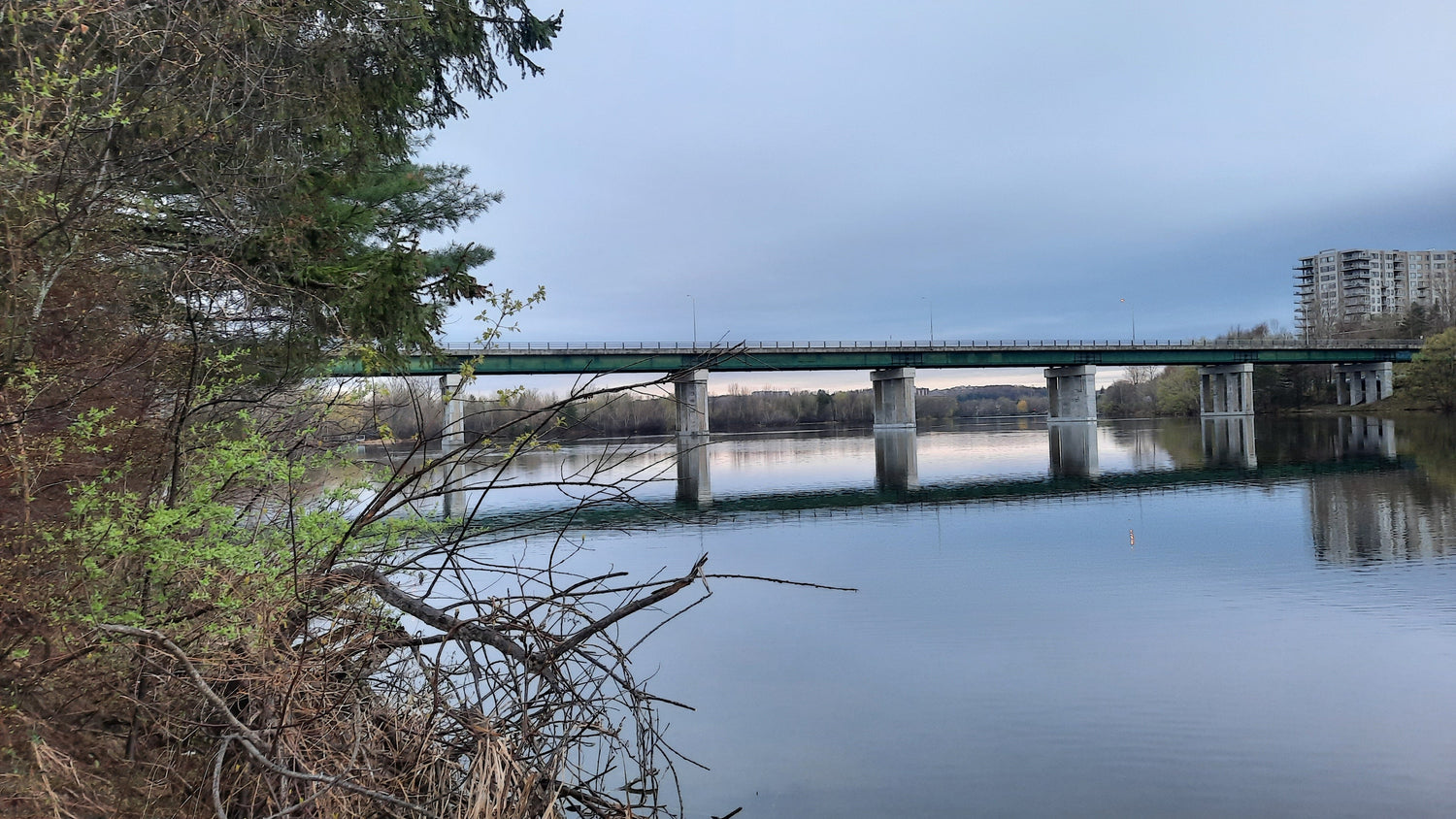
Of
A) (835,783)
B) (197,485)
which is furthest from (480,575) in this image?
(197,485)

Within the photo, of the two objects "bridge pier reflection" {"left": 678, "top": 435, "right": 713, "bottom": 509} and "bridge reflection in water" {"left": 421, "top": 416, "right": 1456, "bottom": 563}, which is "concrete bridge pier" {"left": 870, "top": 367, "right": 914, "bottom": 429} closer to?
"bridge reflection in water" {"left": 421, "top": 416, "right": 1456, "bottom": 563}

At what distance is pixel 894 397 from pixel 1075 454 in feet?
136

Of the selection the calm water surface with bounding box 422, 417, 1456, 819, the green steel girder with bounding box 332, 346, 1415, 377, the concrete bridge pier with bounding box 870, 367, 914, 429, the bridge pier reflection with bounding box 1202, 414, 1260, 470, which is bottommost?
the calm water surface with bounding box 422, 417, 1456, 819

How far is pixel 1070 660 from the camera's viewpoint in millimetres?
11156

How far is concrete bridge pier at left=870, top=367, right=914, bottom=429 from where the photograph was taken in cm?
9019

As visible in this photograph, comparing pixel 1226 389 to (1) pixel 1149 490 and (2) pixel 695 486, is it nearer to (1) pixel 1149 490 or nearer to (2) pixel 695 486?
(1) pixel 1149 490

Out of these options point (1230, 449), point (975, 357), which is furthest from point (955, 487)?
point (975, 357)

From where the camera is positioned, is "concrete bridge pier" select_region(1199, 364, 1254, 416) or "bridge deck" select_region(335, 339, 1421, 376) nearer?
"bridge deck" select_region(335, 339, 1421, 376)

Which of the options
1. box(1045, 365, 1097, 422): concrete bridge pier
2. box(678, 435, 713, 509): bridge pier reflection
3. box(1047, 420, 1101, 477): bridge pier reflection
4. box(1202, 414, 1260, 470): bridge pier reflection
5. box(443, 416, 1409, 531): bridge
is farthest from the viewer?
box(1045, 365, 1097, 422): concrete bridge pier

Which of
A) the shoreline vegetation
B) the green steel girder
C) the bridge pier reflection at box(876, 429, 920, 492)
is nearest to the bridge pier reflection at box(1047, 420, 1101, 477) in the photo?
the bridge pier reflection at box(876, 429, 920, 492)

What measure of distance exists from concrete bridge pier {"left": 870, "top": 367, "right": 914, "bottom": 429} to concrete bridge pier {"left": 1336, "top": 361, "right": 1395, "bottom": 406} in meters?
60.6

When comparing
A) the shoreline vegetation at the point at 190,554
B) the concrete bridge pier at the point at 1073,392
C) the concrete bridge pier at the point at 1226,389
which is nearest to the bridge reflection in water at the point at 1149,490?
the shoreline vegetation at the point at 190,554

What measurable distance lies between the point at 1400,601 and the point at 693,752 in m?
12.0

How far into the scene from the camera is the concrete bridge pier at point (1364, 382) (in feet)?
347
